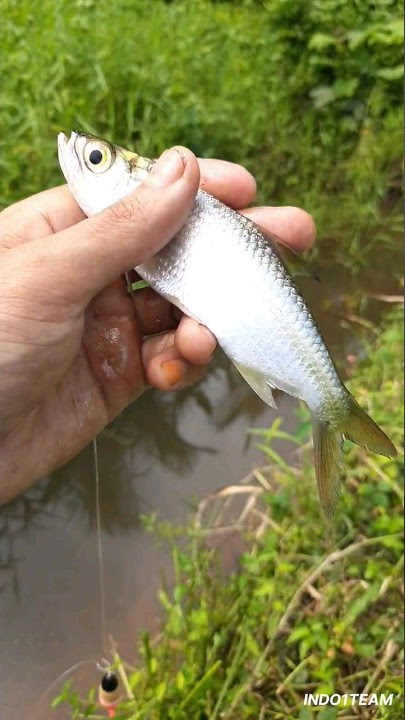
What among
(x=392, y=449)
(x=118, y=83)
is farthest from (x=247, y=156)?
(x=392, y=449)

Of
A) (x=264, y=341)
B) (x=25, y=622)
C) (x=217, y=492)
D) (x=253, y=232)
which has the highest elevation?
(x=253, y=232)

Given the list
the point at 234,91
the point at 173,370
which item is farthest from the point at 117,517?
the point at 234,91

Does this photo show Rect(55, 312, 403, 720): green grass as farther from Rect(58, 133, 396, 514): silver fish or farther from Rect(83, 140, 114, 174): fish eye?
Rect(83, 140, 114, 174): fish eye

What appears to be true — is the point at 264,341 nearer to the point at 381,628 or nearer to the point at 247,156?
the point at 381,628

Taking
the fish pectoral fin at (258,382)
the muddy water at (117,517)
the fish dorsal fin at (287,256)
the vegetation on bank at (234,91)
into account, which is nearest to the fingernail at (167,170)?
the fish dorsal fin at (287,256)

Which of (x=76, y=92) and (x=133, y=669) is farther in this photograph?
(x=76, y=92)

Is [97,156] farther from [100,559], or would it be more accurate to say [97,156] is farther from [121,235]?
[100,559]

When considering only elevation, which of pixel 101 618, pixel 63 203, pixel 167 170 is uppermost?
pixel 167 170
